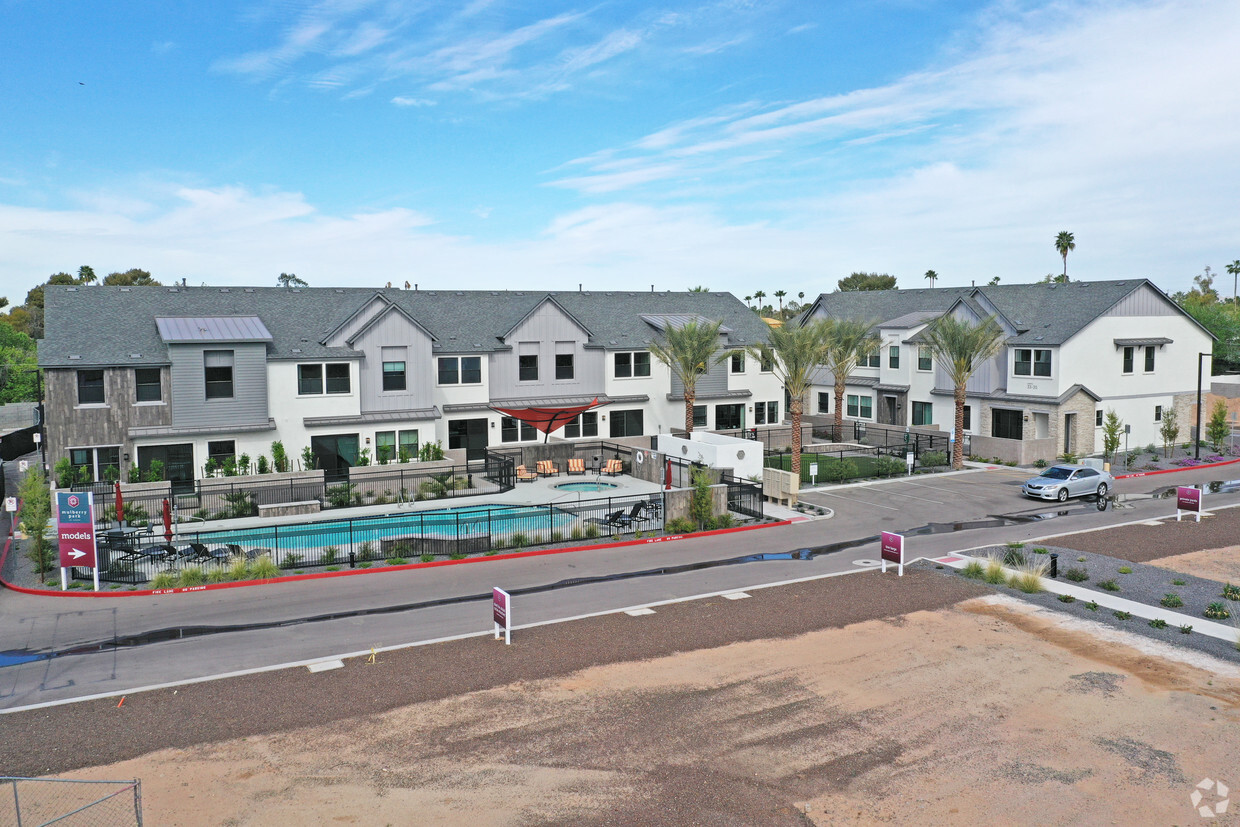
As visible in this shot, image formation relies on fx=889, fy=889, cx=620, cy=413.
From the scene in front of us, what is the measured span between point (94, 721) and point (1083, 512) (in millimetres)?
31649

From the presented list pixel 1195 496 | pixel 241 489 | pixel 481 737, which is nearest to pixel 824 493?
pixel 1195 496

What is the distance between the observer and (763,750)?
42.5 feet

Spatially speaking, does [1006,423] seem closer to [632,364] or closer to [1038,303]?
[1038,303]

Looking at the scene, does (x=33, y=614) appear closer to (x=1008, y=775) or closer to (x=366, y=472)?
(x=366, y=472)

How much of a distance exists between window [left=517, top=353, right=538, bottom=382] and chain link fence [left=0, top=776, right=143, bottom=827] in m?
33.7

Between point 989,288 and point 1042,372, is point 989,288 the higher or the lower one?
the higher one

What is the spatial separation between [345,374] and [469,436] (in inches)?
263

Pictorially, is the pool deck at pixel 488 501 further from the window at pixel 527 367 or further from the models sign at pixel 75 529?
the window at pixel 527 367

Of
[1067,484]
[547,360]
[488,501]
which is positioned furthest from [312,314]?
[1067,484]

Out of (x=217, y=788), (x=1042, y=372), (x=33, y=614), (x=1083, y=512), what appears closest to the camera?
(x=217, y=788)

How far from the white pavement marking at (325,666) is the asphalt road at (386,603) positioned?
49 centimetres

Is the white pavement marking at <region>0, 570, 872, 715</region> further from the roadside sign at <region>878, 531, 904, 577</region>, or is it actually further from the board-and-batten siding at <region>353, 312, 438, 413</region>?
the board-and-batten siding at <region>353, 312, 438, 413</region>

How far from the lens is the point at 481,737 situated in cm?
1348

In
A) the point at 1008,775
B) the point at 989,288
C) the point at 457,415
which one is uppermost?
the point at 989,288
